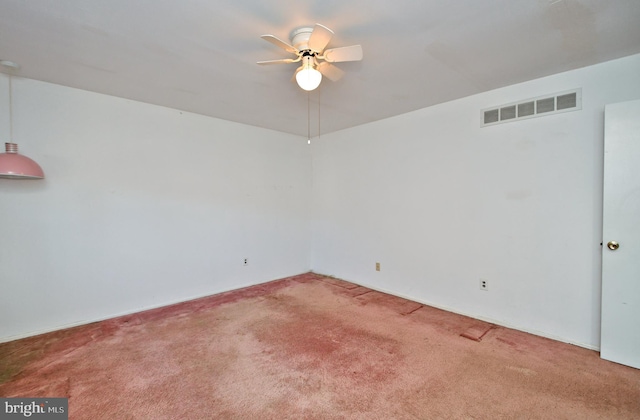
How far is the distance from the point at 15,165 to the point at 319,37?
2.88 m

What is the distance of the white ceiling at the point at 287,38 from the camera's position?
183 cm

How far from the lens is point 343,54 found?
209 centimetres

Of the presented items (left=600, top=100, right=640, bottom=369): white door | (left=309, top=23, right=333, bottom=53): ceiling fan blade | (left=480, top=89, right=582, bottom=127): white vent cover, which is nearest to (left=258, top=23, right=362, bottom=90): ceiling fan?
(left=309, top=23, right=333, bottom=53): ceiling fan blade

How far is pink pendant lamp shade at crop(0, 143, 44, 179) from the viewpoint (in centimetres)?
246

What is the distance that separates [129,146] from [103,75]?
90 cm

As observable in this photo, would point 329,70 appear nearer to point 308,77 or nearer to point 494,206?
point 308,77

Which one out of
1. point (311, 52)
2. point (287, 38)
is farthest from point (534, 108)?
point (287, 38)

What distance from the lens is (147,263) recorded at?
142 inches

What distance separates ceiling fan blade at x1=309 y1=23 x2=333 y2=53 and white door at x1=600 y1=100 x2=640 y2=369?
98.5 inches

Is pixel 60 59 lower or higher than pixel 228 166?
higher

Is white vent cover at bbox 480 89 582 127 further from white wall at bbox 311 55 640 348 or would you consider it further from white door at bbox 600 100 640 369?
white door at bbox 600 100 640 369

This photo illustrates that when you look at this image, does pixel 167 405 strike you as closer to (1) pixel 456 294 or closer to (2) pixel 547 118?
(1) pixel 456 294

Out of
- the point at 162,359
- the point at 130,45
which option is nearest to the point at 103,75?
the point at 130,45

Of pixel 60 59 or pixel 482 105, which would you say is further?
pixel 482 105
